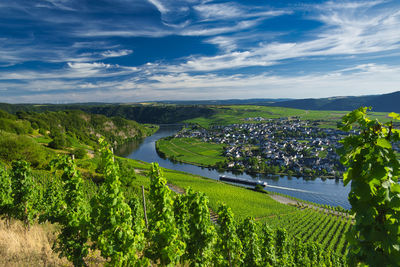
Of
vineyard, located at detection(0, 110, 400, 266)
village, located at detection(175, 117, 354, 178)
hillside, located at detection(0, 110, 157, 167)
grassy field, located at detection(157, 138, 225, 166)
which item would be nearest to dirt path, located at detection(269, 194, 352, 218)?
village, located at detection(175, 117, 354, 178)

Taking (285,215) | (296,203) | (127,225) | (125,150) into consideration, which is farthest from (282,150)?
(127,225)

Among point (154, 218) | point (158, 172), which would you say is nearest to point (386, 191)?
point (158, 172)

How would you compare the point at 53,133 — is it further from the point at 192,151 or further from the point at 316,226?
the point at 316,226

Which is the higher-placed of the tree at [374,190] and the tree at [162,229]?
the tree at [374,190]

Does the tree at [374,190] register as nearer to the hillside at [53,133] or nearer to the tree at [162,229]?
the tree at [162,229]

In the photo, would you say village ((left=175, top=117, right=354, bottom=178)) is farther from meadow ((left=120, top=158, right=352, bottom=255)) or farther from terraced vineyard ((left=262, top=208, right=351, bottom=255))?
meadow ((left=120, top=158, right=352, bottom=255))

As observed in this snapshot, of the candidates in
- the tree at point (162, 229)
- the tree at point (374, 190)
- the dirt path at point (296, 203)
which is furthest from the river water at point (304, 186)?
the tree at point (374, 190)
